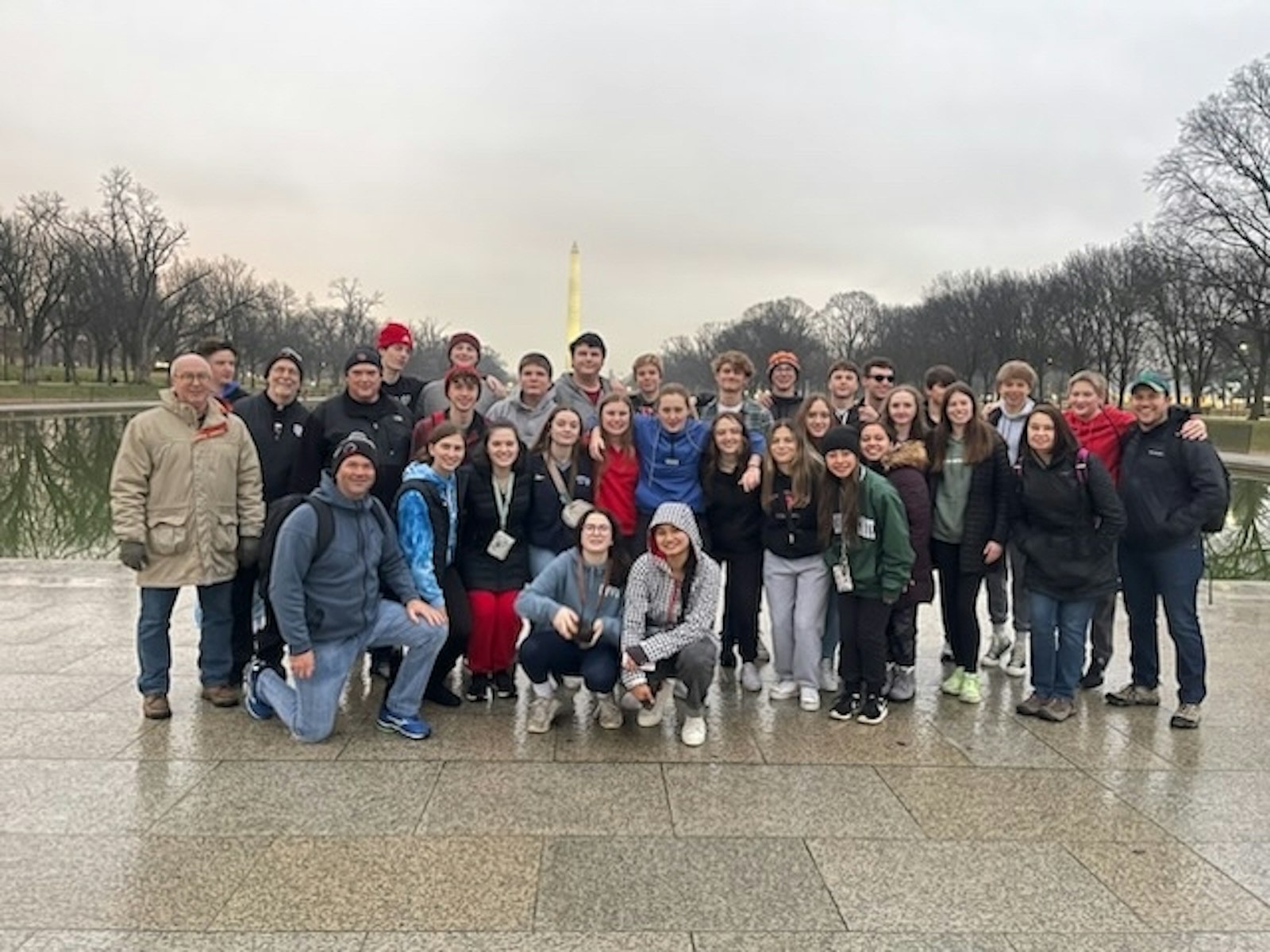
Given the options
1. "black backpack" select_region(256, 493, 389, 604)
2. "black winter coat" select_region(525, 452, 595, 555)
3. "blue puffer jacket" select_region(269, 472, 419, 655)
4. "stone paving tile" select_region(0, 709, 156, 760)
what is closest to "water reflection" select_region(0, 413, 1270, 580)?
"stone paving tile" select_region(0, 709, 156, 760)

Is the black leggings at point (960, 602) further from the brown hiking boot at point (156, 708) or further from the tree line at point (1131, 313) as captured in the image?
the tree line at point (1131, 313)

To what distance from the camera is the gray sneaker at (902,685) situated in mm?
5746

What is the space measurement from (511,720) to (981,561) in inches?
115

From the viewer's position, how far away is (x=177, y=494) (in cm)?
513

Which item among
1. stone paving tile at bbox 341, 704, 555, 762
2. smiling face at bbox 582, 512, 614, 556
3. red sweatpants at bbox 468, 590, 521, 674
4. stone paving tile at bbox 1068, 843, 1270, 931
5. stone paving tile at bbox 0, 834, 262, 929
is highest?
smiling face at bbox 582, 512, 614, 556

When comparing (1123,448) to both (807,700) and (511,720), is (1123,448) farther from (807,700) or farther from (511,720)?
(511,720)

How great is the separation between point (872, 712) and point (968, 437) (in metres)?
1.75

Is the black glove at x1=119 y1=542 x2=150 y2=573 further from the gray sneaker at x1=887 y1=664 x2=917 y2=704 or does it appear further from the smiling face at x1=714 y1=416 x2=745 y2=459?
the gray sneaker at x1=887 y1=664 x2=917 y2=704

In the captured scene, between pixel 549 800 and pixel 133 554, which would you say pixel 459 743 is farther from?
pixel 133 554

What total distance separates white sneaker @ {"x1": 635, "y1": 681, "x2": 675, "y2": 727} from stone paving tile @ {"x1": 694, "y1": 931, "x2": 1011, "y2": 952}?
6.55 feet

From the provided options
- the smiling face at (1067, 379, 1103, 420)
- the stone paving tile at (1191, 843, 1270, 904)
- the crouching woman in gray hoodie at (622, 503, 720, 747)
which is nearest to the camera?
the stone paving tile at (1191, 843, 1270, 904)

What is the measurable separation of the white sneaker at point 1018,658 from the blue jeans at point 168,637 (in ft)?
16.5

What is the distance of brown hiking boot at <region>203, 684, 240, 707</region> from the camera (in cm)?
539

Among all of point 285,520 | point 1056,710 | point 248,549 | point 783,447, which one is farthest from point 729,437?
point 248,549
